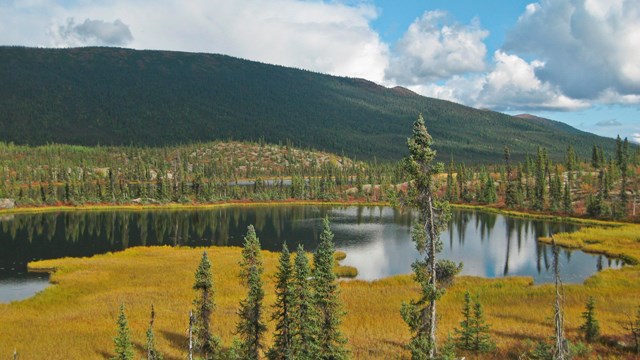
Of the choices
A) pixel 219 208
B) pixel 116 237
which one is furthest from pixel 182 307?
pixel 219 208

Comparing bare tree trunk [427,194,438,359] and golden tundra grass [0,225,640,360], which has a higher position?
bare tree trunk [427,194,438,359]

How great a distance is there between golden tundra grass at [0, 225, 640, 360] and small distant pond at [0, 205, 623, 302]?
716 cm

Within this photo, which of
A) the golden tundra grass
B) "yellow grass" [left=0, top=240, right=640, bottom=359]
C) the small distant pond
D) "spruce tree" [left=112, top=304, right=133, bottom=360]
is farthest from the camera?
the small distant pond

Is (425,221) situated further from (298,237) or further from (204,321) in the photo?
(298,237)

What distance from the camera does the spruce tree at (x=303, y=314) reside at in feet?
95.4

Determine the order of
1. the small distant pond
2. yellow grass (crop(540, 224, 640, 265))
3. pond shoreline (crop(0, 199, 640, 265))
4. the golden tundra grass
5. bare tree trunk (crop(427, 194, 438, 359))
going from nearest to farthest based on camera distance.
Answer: bare tree trunk (crop(427, 194, 438, 359)) → the golden tundra grass → the small distant pond → yellow grass (crop(540, 224, 640, 265)) → pond shoreline (crop(0, 199, 640, 265))

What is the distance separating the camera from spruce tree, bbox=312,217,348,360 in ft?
93.5

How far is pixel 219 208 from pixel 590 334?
5812 inches

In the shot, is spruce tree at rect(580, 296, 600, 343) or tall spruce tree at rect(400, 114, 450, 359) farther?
spruce tree at rect(580, 296, 600, 343)

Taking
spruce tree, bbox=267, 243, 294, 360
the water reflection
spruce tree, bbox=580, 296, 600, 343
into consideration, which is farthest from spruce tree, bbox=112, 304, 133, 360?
the water reflection

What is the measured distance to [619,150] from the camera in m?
176

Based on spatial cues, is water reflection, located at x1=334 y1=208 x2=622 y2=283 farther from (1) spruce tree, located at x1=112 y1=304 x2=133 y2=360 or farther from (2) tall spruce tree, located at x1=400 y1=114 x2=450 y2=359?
(2) tall spruce tree, located at x1=400 y1=114 x2=450 y2=359

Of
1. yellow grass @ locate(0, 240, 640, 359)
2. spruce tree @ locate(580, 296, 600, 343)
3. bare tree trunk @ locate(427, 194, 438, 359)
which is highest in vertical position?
bare tree trunk @ locate(427, 194, 438, 359)

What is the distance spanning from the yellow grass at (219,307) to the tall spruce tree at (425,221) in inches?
Answer: 430
